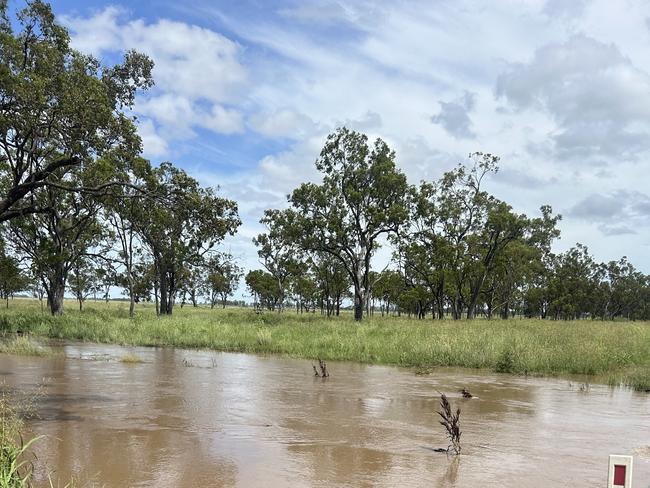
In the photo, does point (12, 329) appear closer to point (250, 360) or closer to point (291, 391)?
point (250, 360)

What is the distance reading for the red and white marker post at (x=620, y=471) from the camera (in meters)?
3.99

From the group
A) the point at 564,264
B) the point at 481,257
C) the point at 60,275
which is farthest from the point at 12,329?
the point at 564,264

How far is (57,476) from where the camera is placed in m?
6.60

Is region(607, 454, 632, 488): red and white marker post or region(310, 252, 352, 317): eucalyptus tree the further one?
region(310, 252, 352, 317): eucalyptus tree

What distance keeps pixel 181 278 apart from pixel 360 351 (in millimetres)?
30882

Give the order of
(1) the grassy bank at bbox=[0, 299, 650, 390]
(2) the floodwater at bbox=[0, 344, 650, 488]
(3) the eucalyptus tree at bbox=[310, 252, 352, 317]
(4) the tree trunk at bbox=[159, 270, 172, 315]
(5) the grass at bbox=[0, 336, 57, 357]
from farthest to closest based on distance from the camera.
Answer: (3) the eucalyptus tree at bbox=[310, 252, 352, 317]
(4) the tree trunk at bbox=[159, 270, 172, 315]
(5) the grass at bbox=[0, 336, 57, 357]
(1) the grassy bank at bbox=[0, 299, 650, 390]
(2) the floodwater at bbox=[0, 344, 650, 488]

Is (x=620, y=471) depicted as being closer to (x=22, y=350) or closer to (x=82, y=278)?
(x=22, y=350)

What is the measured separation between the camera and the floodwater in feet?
23.5

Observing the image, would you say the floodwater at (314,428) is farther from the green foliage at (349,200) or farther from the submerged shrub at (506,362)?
the green foliage at (349,200)

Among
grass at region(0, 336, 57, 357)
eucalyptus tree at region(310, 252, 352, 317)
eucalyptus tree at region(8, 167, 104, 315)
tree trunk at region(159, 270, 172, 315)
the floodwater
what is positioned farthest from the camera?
eucalyptus tree at region(310, 252, 352, 317)

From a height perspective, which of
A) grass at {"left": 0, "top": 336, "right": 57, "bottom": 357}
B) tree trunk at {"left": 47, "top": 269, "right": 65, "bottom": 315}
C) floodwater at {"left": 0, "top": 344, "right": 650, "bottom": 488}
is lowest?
grass at {"left": 0, "top": 336, "right": 57, "bottom": 357}

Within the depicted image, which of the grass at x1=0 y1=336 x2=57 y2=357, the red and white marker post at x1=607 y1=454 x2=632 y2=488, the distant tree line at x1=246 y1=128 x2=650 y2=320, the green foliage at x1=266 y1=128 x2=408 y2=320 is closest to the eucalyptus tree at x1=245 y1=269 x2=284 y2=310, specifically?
the distant tree line at x1=246 y1=128 x2=650 y2=320

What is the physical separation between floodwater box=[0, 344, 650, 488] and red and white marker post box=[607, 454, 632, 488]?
10.3 ft

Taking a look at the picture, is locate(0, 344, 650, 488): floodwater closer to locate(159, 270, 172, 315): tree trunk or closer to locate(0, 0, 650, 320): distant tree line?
locate(0, 0, 650, 320): distant tree line
